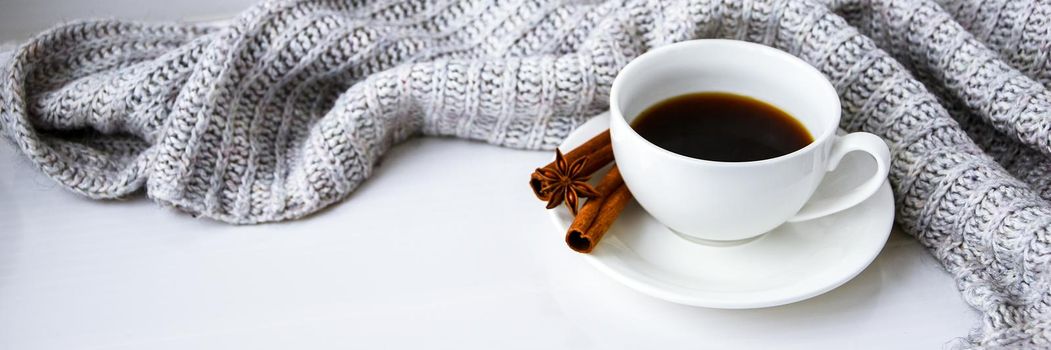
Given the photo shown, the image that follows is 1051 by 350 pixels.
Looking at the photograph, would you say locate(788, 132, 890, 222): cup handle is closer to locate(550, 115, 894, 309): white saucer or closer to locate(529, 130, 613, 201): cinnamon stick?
locate(550, 115, 894, 309): white saucer

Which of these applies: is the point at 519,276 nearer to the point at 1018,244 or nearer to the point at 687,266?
the point at 687,266

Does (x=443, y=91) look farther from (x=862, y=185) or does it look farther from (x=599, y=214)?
(x=862, y=185)

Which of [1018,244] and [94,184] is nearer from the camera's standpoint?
[1018,244]

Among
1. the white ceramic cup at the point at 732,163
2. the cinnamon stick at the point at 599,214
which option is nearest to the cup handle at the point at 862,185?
the white ceramic cup at the point at 732,163

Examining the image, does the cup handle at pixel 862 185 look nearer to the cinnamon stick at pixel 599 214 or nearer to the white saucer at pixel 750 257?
the white saucer at pixel 750 257

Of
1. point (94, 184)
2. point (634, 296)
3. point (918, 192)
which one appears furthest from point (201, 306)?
point (918, 192)

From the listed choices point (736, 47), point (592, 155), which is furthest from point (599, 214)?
point (736, 47)
